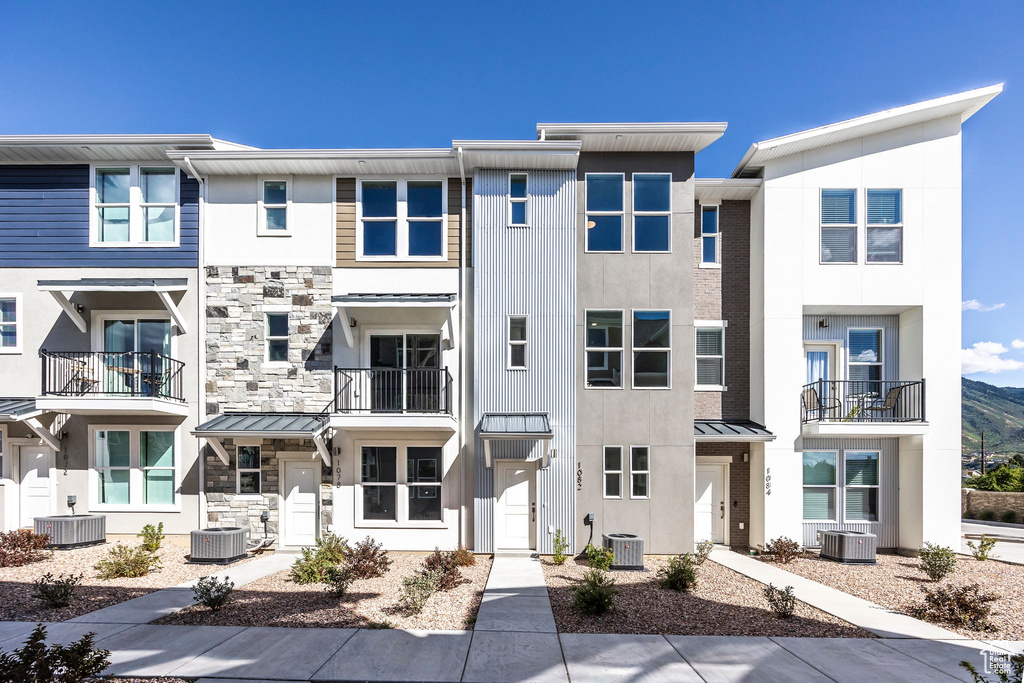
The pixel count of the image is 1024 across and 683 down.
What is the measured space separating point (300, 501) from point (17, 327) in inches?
316

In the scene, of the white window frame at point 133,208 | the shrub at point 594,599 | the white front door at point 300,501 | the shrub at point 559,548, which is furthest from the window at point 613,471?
the white window frame at point 133,208

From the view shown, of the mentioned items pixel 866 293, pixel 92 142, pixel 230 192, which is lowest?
pixel 866 293

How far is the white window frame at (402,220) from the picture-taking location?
12242 millimetres

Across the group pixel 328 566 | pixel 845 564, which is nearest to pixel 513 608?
pixel 328 566

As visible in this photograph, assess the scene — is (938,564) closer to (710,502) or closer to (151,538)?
(710,502)

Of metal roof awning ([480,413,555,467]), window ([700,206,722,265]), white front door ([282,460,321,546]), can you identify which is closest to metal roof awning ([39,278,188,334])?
white front door ([282,460,321,546])

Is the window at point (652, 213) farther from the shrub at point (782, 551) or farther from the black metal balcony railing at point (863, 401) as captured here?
the shrub at point (782, 551)

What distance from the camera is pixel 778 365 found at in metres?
12.5

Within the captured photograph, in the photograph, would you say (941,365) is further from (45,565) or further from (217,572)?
(45,565)

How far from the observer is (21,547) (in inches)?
412

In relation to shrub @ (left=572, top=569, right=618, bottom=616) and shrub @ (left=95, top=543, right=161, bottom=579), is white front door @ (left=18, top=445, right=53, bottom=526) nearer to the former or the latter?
shrub @ (left=95, top=543, right=161, bottom=579)

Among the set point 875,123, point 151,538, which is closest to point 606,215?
point 875,123

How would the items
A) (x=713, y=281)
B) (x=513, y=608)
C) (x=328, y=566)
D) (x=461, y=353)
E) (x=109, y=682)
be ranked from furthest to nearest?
(x=713, y=281), (x=461, y=353), (x=328, y=566), (x=513, y=608), (x=109, y=682)

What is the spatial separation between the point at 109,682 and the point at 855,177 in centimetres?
1652
